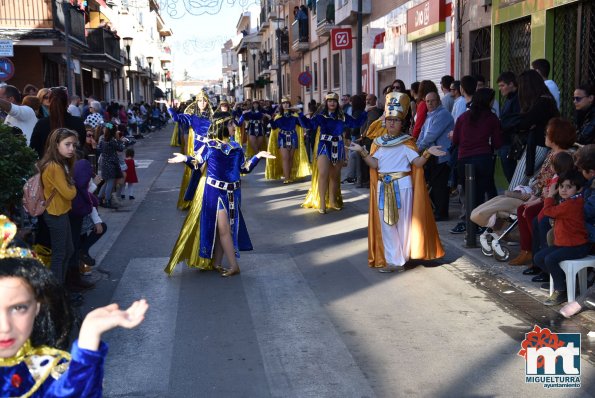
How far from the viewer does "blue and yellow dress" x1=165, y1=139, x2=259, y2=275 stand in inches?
293

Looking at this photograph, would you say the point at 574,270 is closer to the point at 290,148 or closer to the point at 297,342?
the point at 297,342

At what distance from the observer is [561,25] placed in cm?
1107

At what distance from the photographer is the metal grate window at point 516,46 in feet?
40.4

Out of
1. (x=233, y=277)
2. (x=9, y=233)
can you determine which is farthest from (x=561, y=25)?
(x=9, y=233)

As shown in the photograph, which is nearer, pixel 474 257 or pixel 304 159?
pixel 474 257

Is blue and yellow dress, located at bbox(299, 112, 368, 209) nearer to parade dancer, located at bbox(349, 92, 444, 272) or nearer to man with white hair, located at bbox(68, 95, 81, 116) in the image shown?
parade dancer, located at bbox(349, 92, 444, 272)

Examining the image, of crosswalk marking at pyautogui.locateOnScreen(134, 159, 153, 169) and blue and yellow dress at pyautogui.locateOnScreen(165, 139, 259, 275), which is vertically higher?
blue and yellow dress at pyautogui.locateOnScreen(165, 139, 259, 275)

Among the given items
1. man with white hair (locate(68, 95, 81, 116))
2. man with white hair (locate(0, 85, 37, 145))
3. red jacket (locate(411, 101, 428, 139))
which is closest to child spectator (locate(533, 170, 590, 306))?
red jacket (locate(411, 101, 428, 139))

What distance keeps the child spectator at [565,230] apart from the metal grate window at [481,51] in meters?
8.27

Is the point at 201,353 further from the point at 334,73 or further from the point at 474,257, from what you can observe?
the point at 334,73

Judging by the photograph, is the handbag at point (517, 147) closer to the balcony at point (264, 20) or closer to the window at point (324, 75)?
the window at point (324, 75)

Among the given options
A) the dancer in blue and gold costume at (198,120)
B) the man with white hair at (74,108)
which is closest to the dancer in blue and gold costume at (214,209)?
the dancer in blue and gold costume at (198,120)

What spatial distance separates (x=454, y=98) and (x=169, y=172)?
9.38m

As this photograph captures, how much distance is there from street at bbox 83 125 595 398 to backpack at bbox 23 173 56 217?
1.15 metres
